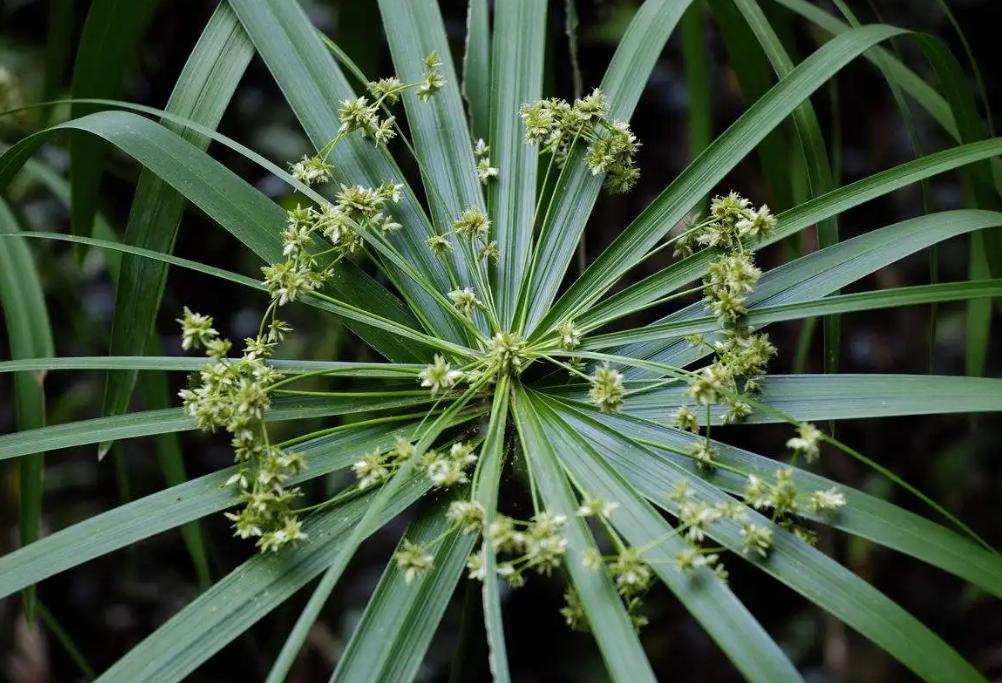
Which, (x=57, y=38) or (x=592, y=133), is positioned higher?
(x=57, y=38)

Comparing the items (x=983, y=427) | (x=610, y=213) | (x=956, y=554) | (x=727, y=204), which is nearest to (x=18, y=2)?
(x=610, y=213)

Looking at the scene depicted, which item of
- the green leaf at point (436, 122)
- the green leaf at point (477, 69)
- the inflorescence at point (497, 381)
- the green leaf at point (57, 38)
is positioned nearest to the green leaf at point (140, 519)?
the inflorescence at point (497, 381)

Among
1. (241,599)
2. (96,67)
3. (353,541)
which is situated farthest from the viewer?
(96,67)

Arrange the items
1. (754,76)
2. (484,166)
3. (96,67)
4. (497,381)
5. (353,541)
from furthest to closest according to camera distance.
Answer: (754,76)
(96,67)
(484,166)
(497,381)
(353,541)

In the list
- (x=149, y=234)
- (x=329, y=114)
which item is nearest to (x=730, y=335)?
(x=329, y=114)

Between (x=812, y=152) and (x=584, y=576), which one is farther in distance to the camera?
(x=812, y=152)

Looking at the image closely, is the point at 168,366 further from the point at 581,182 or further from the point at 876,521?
the point at 876,521

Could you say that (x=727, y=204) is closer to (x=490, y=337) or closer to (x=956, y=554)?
(x=490, y=337)
